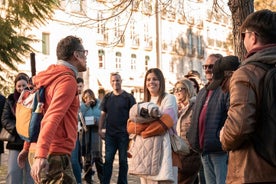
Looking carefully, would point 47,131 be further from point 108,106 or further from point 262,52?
point 108,106

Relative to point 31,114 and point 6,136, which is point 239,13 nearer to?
point 6,136

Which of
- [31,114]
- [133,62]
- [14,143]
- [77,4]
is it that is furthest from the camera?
[133,62]

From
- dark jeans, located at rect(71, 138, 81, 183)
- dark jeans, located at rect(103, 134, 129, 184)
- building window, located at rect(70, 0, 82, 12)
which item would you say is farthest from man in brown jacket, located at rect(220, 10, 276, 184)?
building window, located at rect(70, 0, 82, 12)

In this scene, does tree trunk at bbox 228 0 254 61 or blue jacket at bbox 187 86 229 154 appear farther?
tree trunk at bbox 228 0 254 61

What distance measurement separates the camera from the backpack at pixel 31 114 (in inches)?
241

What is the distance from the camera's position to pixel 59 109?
587 cm

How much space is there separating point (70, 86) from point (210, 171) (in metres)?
3.05

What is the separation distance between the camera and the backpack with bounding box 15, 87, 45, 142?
6.13 meters

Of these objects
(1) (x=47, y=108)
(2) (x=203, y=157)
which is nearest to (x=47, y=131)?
(1) (x=47, y=108)

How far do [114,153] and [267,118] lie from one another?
26.3 feet

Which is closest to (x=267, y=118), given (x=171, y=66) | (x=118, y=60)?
(x=118, y=60)

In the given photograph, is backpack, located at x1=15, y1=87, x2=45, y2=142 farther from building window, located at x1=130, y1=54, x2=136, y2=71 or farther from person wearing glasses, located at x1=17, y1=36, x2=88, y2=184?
building window, located at x1=130, y1=54, x2=136, y2=71

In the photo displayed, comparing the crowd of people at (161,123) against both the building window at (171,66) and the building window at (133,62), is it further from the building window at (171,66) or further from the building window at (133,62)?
the building window at (171,66)

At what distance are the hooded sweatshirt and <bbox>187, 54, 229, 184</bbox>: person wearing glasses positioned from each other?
8.23 feet
